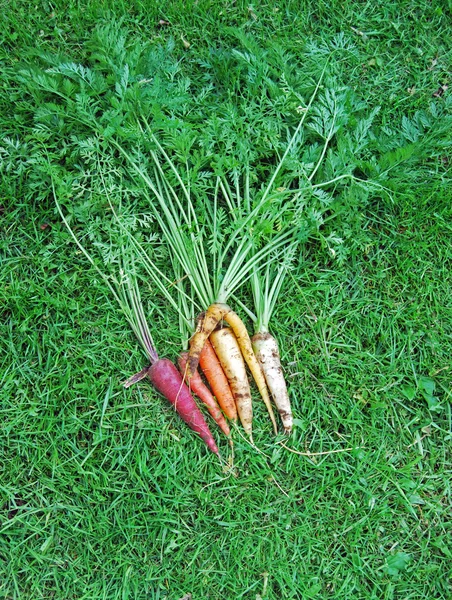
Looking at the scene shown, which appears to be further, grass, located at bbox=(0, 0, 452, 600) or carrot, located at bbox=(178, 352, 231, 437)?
carrot, located at bbox=(178, 352, 231, 437)

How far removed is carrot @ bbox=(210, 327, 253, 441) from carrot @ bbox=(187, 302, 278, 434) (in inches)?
1.7

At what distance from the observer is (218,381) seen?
9.23ft

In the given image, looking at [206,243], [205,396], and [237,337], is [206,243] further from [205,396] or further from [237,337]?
[205,396]

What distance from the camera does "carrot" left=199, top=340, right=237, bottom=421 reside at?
2.80 metres

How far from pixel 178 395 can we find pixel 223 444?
377 millimetres

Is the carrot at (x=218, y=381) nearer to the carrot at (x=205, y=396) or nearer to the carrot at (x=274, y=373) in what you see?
the carrot at (x=205, y=396)

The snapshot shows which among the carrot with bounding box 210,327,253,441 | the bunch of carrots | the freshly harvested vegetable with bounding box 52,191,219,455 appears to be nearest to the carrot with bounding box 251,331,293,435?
the bunch of carrots

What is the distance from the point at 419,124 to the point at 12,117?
2.36 m

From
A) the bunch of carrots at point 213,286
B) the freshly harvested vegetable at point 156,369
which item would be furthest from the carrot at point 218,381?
the freshly harvested vegetable at point 156,369

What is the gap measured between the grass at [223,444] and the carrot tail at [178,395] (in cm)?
9

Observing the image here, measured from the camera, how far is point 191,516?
2.68m

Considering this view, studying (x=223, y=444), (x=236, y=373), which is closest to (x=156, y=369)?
(x=236, y=373)

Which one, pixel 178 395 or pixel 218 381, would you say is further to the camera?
pixel 218 381

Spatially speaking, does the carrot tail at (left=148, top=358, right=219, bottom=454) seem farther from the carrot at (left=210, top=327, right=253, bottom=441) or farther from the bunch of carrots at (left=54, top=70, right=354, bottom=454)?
the carrot at (left=210, top=327, right=253, bottom=441)
